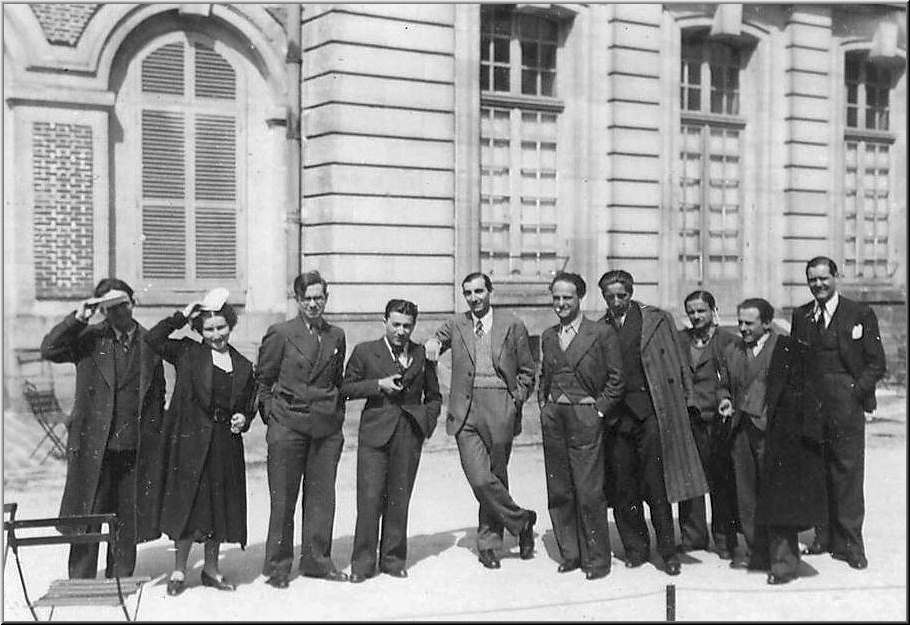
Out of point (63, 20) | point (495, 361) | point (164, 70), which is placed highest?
point (63, 20)

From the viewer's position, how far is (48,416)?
9844mm

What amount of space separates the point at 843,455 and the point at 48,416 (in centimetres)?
787

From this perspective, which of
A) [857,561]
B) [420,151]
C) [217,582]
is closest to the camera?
[217,582]

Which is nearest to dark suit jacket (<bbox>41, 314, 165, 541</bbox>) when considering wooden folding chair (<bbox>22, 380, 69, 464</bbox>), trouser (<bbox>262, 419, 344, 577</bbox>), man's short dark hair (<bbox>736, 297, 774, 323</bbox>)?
trouser (<bbox>262, 419, 344, 577</bbox>)

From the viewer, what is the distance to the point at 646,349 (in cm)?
602

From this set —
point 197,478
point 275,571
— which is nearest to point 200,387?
point 197,478

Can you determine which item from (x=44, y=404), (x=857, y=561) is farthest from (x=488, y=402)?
(x=44, y=404)

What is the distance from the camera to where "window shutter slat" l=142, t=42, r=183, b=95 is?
11.3 metres

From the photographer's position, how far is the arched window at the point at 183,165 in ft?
37.0

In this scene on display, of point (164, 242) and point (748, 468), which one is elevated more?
point (164, 242)

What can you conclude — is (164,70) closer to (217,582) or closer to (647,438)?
(217,582)

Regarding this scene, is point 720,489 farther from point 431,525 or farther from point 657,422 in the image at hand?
point 431,525

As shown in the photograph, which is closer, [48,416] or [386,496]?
[386,496]

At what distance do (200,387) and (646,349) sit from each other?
2827 mm
